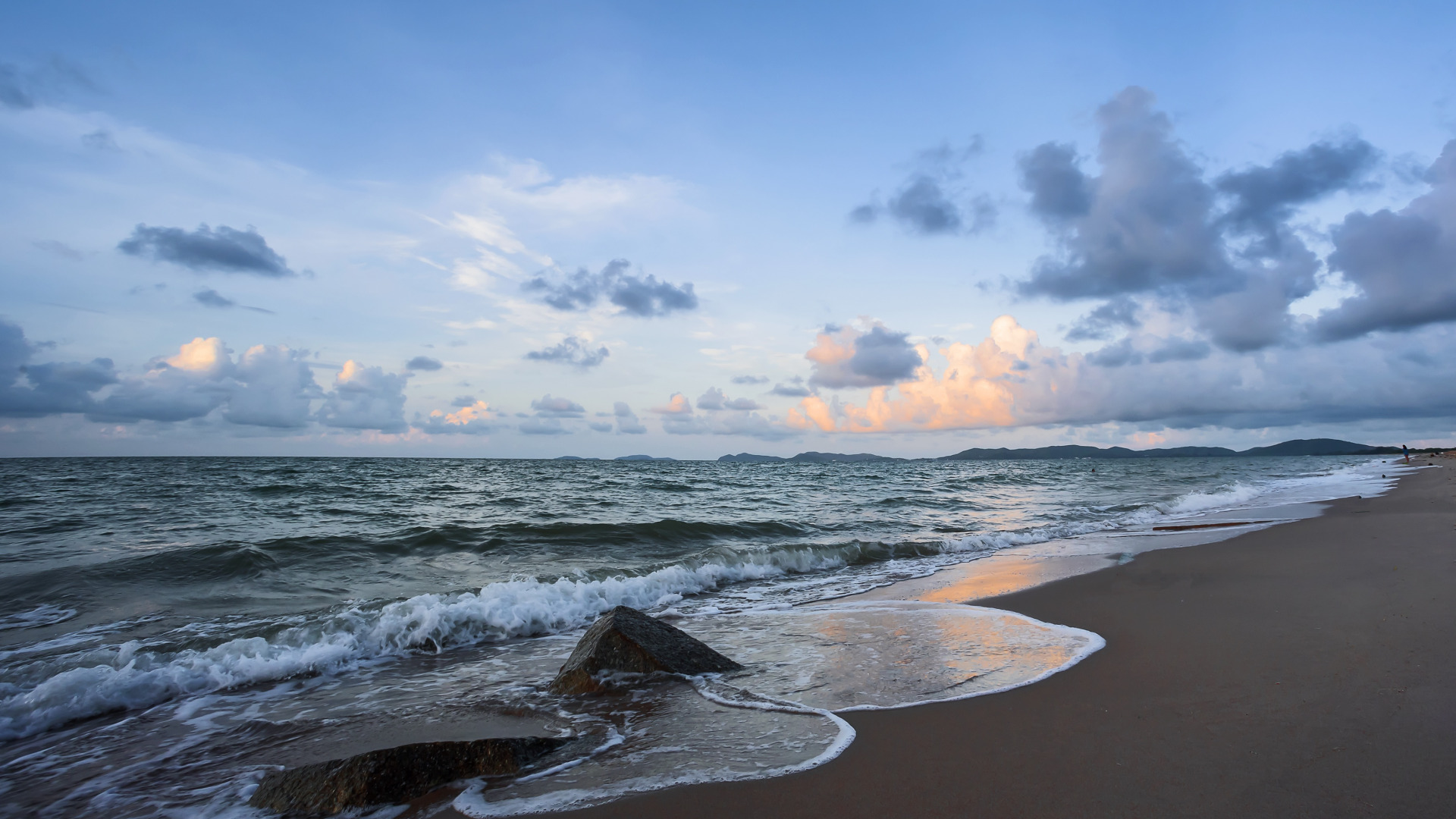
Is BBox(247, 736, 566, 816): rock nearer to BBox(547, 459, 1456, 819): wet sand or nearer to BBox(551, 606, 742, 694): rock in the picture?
BBox(547, 459, 1456, 819): wet sand

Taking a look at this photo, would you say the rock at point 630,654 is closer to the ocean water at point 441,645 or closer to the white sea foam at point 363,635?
the ocean water at point 441,645

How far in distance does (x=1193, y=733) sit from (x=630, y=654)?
3846mm

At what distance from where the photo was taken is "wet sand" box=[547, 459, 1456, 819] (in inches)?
117

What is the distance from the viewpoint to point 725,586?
1056 centimetres

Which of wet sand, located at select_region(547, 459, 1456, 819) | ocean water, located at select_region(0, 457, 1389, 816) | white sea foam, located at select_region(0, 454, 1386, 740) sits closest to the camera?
wet sand, located at select_region(547, 459, 1456, 819)

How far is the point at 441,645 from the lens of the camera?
6840 mm

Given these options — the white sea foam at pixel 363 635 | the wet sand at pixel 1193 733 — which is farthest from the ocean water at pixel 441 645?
the wet sand at pixel 1193 733

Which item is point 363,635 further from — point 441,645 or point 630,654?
point 630,654

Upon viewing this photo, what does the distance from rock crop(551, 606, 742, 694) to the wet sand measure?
5.57 ft

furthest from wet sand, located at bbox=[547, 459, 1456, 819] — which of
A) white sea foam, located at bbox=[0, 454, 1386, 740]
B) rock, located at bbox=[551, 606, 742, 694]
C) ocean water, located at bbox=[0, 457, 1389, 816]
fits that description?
white sea foam, located at bbox=[0, 454, 1386, 740]

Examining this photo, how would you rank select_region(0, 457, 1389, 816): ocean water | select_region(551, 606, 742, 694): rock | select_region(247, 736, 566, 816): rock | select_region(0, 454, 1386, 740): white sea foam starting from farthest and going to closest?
select_region(551, 606, 742, 694): rock < select_region(0, 454, 1386, 740): white sea foam < select_region(0, 457, 1389, 816): ocean water < select_region(247, 736, 566, 816): rock

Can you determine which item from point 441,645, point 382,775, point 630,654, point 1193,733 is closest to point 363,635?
point 441,645

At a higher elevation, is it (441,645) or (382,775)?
(382,775)

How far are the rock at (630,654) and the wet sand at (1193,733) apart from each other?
1.70 metres
